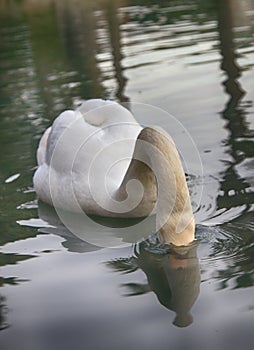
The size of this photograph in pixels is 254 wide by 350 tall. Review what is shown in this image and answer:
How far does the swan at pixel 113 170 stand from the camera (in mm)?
4145

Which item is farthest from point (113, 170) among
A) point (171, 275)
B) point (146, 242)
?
point (171, 275)

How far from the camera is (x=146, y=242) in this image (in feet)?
15.2

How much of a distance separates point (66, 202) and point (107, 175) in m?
0.41

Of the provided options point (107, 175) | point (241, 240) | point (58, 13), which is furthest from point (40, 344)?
point (58, 13)

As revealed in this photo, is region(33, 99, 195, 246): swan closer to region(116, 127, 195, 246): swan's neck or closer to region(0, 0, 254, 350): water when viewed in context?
region(116, 127, 195, 246): swan's neck

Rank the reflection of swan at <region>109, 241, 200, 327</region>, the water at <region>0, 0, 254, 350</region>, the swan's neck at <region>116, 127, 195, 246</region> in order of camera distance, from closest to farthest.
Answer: the water at <region>0, 0, 254, 350</region>, the reflection of swan at <region>109, 241, 200, 327</region>, the swan's neck at <region>116, 127, 195, 246</region>

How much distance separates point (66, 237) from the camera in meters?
4.95

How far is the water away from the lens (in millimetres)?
3623

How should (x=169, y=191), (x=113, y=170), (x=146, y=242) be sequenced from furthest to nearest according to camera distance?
(x=113, y=170) < (x=146, y=242) < (x=169, y=191)

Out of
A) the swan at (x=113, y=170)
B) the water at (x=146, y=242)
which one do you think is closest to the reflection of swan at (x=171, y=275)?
the water at (x=146, y=242)

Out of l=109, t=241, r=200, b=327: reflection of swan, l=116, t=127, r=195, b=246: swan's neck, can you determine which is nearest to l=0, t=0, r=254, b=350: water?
l=109, t=241, r=200, b=327: reflection of swan

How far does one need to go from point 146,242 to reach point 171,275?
1.66 feet

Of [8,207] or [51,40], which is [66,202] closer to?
[8,207]

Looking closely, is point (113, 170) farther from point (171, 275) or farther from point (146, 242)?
point (171, 275)
